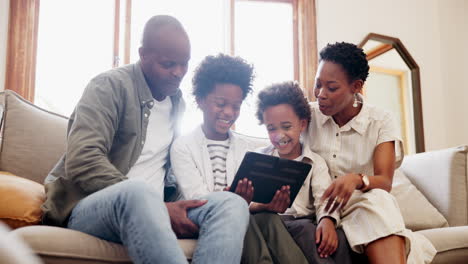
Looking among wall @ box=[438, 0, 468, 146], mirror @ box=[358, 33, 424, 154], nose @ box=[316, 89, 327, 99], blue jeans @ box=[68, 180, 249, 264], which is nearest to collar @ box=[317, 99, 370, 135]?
nose @ box=[316, 89, 327, 99]

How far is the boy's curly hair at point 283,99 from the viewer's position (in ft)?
5.15

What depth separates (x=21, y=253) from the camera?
0.25 meters

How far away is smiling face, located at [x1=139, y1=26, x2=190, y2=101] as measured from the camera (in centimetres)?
144

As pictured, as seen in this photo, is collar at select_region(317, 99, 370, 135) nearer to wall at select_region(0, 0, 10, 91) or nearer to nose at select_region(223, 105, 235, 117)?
nose at select_region(223, 105, 235, 117)

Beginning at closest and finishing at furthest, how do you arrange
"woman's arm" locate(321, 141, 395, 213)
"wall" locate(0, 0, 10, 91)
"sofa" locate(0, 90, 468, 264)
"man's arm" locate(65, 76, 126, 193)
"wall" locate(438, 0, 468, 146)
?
"sofa" locate(0, 90, 468, 264), "man's arm" locate(65, 76, 126, 193), "woman's arm" locate(321, 141, 395, 213), "wall" locate(0, 0, 10, 91), "wall" locate(438, 0, 468, 146)

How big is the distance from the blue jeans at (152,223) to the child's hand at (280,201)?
16cm

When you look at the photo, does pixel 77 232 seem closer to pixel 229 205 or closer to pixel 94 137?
pixel 94 137

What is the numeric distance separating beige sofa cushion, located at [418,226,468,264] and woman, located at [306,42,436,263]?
0.17m

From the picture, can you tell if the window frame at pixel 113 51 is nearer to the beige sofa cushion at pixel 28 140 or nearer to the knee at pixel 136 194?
the beige sofa cushion at pixel 28 140

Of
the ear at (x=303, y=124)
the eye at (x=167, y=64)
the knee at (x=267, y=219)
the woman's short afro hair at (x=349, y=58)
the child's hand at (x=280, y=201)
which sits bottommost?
the knee at (x=267, y=219)

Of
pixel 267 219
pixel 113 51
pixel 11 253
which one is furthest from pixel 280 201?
pixel 113 51

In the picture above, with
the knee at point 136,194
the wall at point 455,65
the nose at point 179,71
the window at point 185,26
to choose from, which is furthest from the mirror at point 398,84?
the knee at point 136,194

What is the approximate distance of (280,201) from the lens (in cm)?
132

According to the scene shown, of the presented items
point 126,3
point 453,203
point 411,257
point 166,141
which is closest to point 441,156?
point 453,203
